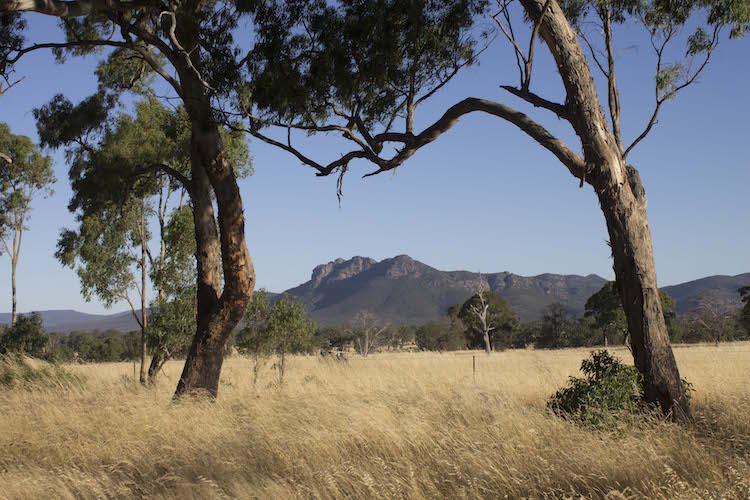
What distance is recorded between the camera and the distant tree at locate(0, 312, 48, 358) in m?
23.9

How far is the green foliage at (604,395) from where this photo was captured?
6684 millimetres

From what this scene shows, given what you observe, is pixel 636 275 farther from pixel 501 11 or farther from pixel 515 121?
pixel 501 11

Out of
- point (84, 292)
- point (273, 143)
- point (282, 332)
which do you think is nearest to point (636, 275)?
point (273, 143)

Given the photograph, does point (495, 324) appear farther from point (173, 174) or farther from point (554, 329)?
point (173, 174)

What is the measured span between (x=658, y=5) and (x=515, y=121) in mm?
3343

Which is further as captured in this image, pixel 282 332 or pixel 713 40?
pixel 282 332

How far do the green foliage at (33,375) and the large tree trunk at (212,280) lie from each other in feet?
9.81

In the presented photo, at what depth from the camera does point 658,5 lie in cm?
930

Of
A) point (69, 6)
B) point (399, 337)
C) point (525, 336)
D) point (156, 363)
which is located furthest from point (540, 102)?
point (399, 337)

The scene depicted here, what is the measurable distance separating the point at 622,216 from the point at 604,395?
85.9 inches

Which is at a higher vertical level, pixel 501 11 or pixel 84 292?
pixel 501 11

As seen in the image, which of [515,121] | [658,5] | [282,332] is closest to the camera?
[515,121]

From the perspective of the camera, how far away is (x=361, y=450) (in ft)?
18.2

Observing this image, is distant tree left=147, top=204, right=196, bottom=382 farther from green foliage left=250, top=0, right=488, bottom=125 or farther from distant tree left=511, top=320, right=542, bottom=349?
distant tree left=511, top=320, right=542, bottom=349
